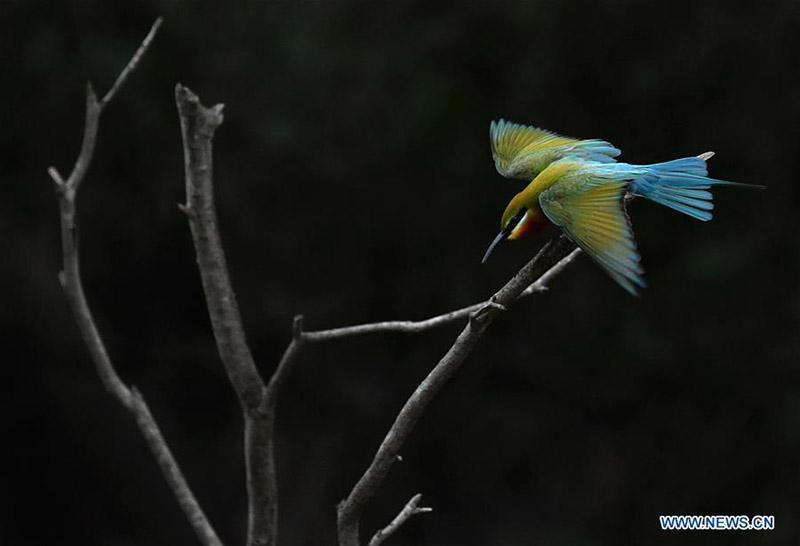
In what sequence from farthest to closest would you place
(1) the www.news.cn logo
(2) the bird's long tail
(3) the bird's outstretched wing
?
(1) the www.news.cn logo, (3) the bird's outstretched wing, (2) the bird's long tail

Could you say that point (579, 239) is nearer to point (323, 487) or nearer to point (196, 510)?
point (196, 510)

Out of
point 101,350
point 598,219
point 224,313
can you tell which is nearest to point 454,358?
point 598,219

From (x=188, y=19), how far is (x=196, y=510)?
203 cm

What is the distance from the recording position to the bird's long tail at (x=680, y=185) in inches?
50.8

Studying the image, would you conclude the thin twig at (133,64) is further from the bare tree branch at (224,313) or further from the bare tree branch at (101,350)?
the bare tree branch at (224,313)

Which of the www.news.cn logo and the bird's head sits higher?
the bird's head

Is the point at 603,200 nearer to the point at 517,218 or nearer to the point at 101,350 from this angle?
the point at 517,218

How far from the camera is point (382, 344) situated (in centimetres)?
341

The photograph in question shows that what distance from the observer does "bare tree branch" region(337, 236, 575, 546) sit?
1177mm

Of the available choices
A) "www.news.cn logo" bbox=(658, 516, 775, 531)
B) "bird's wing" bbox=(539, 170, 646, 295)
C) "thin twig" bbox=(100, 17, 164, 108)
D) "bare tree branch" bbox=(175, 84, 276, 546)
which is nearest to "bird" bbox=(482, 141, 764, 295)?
"bird's wing" bbox=(539, 170, 646, 295)

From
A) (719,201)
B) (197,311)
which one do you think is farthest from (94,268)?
(719,201)

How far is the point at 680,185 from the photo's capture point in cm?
132

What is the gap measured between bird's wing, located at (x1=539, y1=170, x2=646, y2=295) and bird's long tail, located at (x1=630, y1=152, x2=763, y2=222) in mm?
48

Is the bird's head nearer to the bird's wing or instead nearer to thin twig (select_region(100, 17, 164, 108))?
the bird's wing
